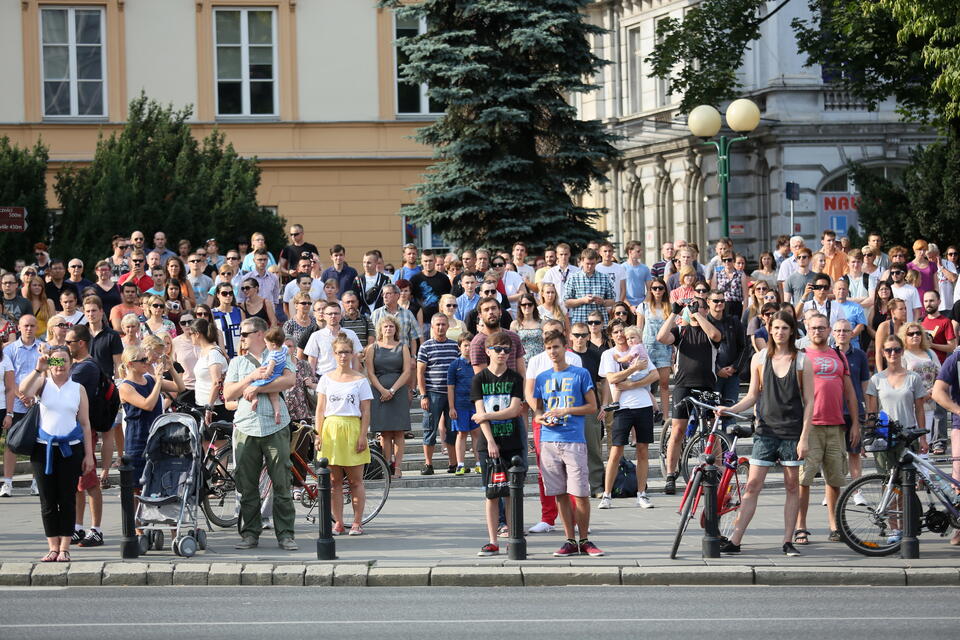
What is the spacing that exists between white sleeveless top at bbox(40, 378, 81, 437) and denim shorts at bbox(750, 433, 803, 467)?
5913 millimetres

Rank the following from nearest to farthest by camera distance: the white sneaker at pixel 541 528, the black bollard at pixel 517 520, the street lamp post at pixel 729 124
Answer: the black bollard at pixel 517 520 → the white sneaker at pixel 541 528 → the street lamp post at pixel 729 124

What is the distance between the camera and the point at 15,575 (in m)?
12.8

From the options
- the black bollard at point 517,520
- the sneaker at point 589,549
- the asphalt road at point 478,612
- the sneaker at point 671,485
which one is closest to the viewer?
the asphalt road at point 478,612

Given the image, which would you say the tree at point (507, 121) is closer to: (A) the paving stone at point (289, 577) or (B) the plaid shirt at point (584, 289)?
(B) the plaid shirt at point (584, 289)

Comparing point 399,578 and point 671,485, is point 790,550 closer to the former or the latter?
point 399,578

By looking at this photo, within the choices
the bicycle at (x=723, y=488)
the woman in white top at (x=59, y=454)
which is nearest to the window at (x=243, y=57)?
the bicycle at (x=723, y=488)

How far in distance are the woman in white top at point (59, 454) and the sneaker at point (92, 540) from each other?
2.16ft

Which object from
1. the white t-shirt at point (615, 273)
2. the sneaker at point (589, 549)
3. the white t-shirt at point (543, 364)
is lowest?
the sneaker at point (589, 549)

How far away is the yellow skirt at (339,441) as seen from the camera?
1405 centimetres

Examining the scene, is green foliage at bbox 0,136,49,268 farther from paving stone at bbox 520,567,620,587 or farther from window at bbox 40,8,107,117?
paving stone at bbox 520,567,620,587

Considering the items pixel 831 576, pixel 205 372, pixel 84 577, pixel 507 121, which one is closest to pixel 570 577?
pixel 831 576

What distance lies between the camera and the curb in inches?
484

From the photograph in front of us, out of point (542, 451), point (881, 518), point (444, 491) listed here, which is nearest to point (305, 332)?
point (444, 491)

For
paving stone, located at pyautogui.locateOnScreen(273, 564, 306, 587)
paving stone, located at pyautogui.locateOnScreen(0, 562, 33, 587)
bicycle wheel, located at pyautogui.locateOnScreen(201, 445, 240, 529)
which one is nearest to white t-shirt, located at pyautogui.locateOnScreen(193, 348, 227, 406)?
bicycle wheel, located at pyautogui.locateOnScreen(201, 445, 240, 529)
